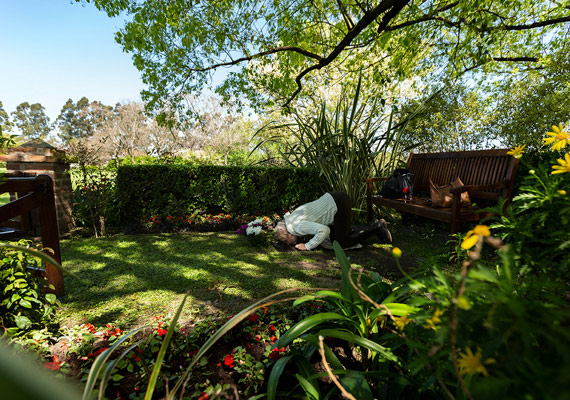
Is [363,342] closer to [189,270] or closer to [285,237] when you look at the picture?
[189,270]

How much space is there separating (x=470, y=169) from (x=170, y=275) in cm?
503

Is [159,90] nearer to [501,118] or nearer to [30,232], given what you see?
[30,232]

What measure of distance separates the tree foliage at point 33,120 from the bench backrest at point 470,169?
2984 inches

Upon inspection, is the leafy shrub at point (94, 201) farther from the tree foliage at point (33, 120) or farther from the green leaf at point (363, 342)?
the tree foliage at point (33, 120)

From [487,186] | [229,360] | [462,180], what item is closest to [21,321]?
[229,360]

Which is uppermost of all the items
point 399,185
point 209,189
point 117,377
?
point 399,185

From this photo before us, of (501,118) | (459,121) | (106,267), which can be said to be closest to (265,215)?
(106,267)

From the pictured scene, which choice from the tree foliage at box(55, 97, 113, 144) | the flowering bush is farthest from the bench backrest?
the tree foliage at box(55, 97, 113, 144)

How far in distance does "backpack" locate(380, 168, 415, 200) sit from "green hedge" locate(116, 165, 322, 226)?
5.69 feet

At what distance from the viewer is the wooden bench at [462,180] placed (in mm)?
3680

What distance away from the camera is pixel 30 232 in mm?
4723

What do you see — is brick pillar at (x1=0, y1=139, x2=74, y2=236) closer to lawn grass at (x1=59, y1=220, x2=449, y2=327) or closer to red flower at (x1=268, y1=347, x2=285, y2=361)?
lawn grass at (x1=59, y1=220, x2=449, y2=327)

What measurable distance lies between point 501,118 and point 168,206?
9.66m

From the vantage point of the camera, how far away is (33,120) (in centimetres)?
6088
